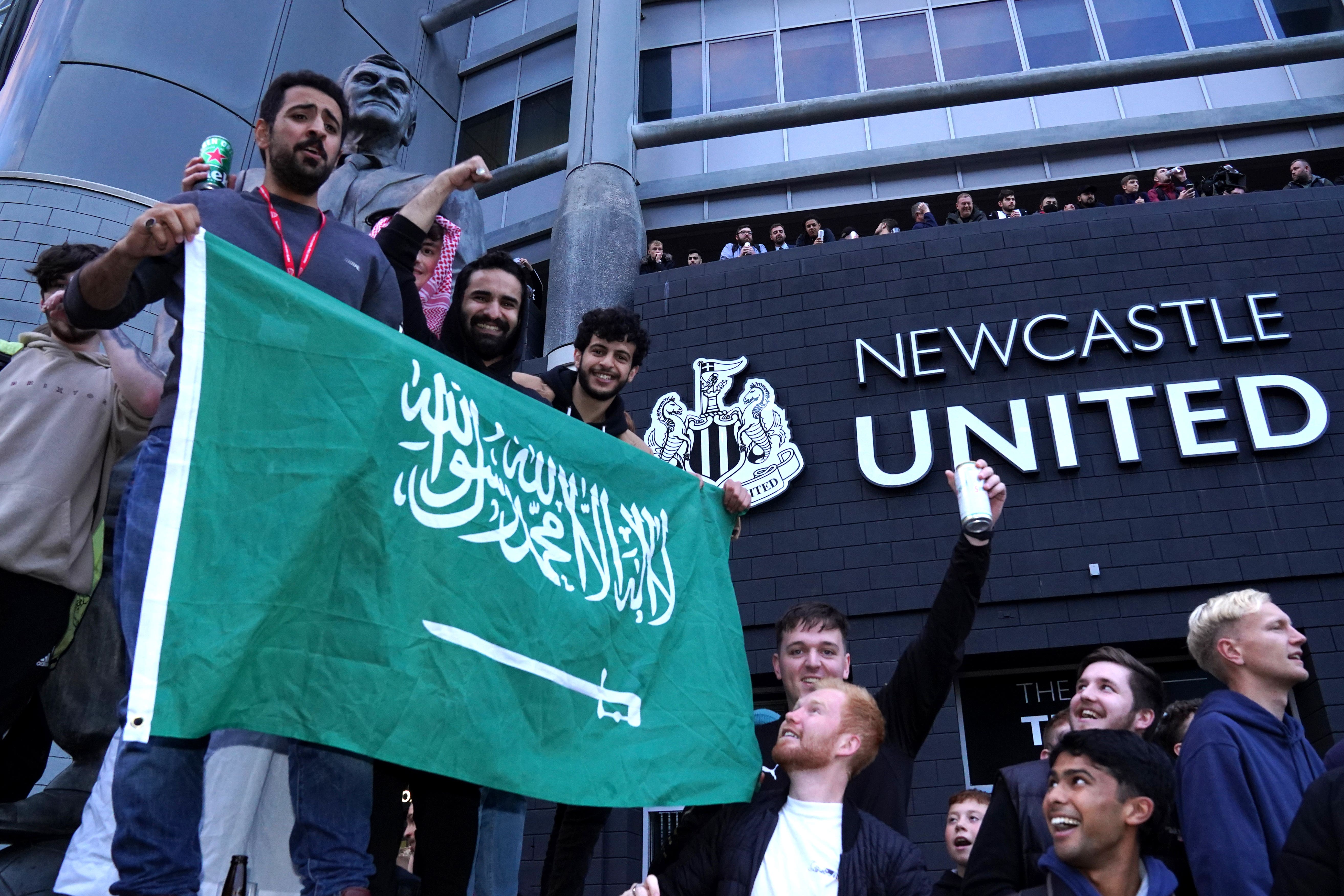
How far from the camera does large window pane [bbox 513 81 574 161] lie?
1684cm

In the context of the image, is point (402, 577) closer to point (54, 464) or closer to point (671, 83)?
point (54, 464)

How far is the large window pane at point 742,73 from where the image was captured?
15.6 metres

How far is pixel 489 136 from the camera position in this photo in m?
17.8

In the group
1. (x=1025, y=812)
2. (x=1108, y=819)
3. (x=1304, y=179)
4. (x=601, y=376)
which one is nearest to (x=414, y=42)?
(x=1304, y=179)

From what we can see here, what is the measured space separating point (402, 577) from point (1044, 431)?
28.1 ft

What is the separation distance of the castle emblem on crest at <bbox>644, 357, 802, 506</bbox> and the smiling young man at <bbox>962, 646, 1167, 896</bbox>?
22.5 feet

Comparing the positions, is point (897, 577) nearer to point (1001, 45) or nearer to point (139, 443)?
point (139, 443)

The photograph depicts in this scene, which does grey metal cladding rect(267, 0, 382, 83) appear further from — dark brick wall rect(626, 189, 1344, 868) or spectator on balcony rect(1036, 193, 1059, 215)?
spectator on balcony rect(1036, 193, 1059, 215)

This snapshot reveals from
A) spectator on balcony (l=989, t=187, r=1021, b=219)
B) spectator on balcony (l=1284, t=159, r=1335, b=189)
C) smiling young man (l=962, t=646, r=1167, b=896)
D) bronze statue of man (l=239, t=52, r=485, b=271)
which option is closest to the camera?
smiling young man (l=962, t=646, r=1167, b=896)

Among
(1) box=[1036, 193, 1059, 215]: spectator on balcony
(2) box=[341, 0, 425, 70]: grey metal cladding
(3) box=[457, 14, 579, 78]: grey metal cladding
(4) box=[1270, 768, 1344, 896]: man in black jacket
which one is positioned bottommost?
(4) box=[1270, 768, 1344, 896]: man in black jacket

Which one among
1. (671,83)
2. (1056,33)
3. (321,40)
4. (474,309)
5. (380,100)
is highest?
(671,83)

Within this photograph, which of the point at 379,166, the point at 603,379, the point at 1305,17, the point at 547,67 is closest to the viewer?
the point at 603,379

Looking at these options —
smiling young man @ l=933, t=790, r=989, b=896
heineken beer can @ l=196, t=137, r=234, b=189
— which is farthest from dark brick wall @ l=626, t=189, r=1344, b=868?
heineken beer can @ l=196, t=137, r=234, b=189

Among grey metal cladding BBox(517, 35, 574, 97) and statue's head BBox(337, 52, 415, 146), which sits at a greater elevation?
grey metal cladding BBox(517, 35, 574, 97)
